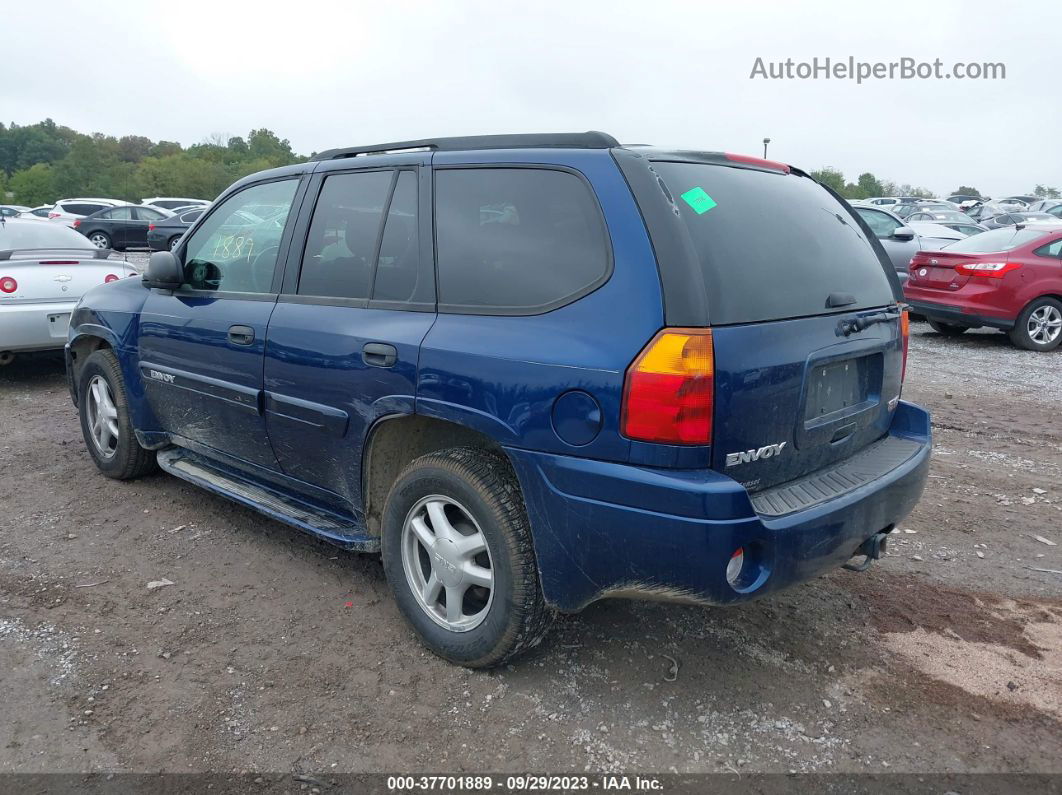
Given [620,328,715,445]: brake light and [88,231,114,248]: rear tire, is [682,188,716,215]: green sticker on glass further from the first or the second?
[88,231,114,248]: rear tire

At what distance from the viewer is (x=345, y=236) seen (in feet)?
11.3

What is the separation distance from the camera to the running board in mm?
3355

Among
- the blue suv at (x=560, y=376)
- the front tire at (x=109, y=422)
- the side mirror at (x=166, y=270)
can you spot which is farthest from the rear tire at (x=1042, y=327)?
the front tire at (x=109, y=422)

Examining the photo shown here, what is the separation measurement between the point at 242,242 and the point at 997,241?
9.42 m

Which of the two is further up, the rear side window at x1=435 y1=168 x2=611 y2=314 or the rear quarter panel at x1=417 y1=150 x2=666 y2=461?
the rear side window at x1=435 y1=168 x2=611 y2=314

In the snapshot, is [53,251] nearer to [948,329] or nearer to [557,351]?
[557,351]

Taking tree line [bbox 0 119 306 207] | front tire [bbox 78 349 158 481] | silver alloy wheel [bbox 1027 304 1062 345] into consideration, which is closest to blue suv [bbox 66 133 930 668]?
front tire [bbox 78 349 158 481]

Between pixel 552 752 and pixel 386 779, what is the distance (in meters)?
0.51

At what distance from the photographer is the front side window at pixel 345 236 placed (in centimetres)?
333

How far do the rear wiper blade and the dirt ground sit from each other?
4.02 ft

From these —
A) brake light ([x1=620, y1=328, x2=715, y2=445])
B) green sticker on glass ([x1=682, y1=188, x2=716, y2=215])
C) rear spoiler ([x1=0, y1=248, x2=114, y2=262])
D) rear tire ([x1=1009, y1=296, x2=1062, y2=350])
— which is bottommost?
rear tire ([x1=1009, y1=296, x2=1062, y2=350])

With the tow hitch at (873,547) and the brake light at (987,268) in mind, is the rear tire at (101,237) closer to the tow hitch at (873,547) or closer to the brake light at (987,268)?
the brake light at (987,268)

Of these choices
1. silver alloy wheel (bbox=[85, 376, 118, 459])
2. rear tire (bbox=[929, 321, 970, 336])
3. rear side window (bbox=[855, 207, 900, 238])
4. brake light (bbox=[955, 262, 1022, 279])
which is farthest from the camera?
A: rear side window (bbox=[855, 207, 900, 238])

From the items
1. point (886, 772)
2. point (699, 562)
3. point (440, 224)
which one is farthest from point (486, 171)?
point (886, 772)
